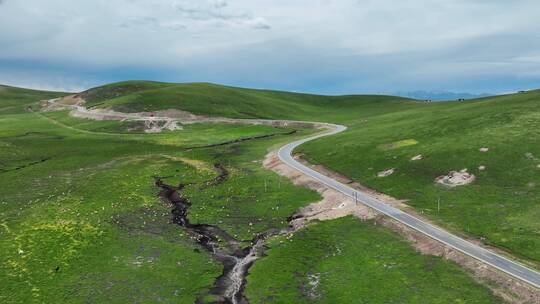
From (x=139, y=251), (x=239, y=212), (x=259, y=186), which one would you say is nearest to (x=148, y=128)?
(x=259, y=186)

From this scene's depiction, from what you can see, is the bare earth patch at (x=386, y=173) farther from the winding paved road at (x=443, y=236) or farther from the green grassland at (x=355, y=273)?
the green grassland at (x=355, y=273)

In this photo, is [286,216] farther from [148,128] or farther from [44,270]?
[148,128]

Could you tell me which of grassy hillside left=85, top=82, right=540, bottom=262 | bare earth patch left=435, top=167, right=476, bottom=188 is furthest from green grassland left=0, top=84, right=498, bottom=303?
bare earth patch left=435, top=167, right=476, bottom=188

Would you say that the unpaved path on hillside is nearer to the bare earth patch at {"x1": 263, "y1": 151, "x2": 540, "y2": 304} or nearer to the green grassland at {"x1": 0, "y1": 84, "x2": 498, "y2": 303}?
the bare earth patch at {"x1": 263, "y1": 151, "x2": 540, "y2": 304}

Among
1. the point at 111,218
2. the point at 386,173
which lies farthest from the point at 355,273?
the point at 111,218

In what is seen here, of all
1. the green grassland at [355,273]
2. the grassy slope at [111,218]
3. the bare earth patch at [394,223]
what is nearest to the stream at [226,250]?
the grassy slope at [111,218]

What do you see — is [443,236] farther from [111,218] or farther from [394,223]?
[111,218]

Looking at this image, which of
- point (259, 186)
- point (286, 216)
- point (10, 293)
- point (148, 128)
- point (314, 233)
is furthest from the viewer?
point (148, 128)

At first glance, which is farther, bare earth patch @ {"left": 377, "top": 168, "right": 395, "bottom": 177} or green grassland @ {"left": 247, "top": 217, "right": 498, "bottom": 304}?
bare earth patch @ {"left": 377, "top": 168, "right": 395, "bottom": 177}

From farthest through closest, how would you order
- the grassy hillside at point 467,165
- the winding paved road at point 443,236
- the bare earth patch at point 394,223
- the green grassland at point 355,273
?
1. the grassy hillside at point 467,165
2. the winding paved road at point 443,236
3. the green grassland at point 355,273
4. the bare earth patch at point 394,223
